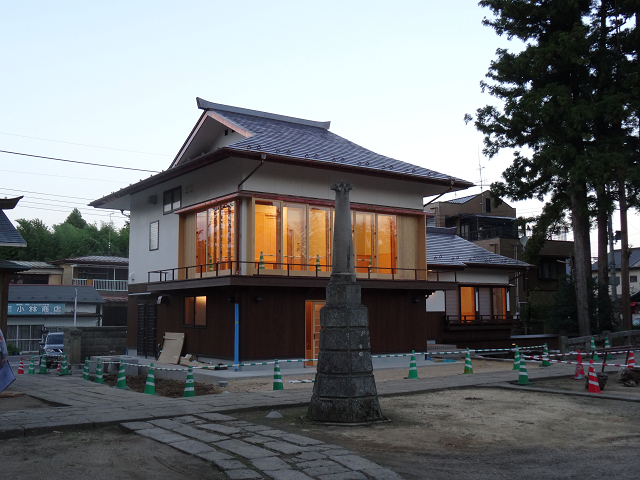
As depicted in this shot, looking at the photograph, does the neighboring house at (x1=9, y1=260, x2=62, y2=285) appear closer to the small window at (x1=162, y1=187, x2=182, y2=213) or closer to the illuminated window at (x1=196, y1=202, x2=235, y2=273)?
the small window at (x1=162, y1=187, x2=182, y2=213)

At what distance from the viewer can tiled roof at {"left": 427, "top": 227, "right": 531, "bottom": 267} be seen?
31.8 meters

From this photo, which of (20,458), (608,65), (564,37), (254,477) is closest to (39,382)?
(20,458)

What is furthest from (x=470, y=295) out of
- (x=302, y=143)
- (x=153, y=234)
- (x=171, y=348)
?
(x=153, y=234)

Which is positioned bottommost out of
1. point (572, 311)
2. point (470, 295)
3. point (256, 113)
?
point (572, 311)

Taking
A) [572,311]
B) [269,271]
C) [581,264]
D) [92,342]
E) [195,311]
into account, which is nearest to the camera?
[269,271]

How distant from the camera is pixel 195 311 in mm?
23469

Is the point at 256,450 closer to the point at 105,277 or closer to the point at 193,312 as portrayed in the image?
the point at 193,312

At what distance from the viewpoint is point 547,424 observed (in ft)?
35.1

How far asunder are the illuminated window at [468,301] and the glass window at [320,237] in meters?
12.8

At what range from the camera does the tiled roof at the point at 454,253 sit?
31791 mm

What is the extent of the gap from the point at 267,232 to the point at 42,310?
30.0 meters

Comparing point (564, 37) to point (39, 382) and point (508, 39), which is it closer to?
point (508, 39)

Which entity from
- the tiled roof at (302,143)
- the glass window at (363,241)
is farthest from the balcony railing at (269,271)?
the tiled roof at (302,143)

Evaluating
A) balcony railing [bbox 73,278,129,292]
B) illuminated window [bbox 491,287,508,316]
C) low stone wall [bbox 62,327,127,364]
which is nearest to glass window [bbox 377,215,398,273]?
illuminated window [bbox 491,287,508,316]
